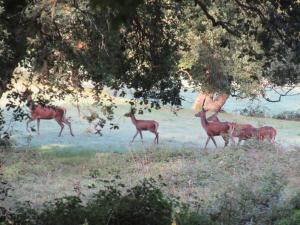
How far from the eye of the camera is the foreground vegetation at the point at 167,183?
6725 mm

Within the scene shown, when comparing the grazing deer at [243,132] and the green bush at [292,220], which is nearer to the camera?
the green bush at [292,220]

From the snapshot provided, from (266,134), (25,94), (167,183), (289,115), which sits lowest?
(167,183)

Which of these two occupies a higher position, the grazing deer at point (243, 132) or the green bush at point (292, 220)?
the grazing deer at point (243, 132)

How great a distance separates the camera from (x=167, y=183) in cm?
1100

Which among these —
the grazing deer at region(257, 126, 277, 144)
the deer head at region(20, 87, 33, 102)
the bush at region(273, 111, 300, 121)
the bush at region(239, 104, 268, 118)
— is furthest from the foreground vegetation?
the bush at region(273, 111, 300, 121)

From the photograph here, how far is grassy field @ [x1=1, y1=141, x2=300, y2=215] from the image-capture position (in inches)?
368

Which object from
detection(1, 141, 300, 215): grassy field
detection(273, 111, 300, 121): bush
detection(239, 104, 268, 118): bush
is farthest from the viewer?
detection(273, 111, 300, 121): bush

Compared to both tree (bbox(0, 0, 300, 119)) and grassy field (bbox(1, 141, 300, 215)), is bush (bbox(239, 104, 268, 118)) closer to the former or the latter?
grassy field (bbox(1, 141, 300, 215))

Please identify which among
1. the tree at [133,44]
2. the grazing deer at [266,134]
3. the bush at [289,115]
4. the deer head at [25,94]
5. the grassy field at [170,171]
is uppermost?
the tree at [133,44]

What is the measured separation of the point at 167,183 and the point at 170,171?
4.46ft

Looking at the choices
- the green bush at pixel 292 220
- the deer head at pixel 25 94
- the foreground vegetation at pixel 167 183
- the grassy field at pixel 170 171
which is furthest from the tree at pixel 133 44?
the grassy field at pixel 170 171

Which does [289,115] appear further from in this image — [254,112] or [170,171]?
[170,171]

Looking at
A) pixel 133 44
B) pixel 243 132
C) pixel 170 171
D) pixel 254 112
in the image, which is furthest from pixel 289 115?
pixel 133 44

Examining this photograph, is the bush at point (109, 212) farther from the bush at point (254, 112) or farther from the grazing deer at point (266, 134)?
the bush at point (254, 112)
